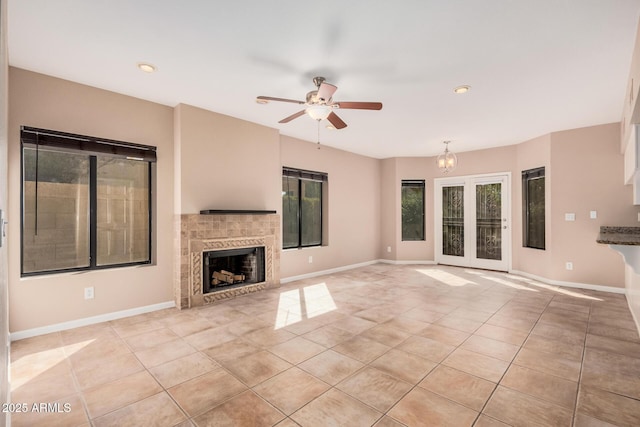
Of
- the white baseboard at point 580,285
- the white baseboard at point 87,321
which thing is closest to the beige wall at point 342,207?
the white baseboard at point 87,321

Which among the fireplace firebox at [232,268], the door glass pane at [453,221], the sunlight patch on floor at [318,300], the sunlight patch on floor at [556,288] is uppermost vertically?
the door glass pane at [453,221]

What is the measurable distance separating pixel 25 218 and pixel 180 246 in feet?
4.93

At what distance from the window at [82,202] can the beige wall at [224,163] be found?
0.47 meters

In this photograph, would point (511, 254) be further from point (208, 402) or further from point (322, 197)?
point (208, 402)

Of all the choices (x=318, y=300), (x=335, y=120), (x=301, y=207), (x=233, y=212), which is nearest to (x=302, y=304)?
(x=318, y=300)

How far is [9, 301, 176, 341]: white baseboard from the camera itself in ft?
10.2

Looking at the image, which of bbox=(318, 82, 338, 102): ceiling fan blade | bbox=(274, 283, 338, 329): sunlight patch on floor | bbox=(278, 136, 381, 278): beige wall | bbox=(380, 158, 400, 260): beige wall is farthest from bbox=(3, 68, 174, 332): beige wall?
bbox=(380, 158, 400, 260): beige wall

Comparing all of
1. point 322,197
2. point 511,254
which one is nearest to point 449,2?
point 322,197

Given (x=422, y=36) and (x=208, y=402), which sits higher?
(x=422, y=36)

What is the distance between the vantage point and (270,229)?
5.05 metres

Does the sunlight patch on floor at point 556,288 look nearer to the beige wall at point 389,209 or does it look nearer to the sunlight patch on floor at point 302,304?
the beige wall at point 389,209

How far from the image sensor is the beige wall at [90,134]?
10.1 feet

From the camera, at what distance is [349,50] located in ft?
9.03

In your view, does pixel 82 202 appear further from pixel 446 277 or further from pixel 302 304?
pixel 446 277
